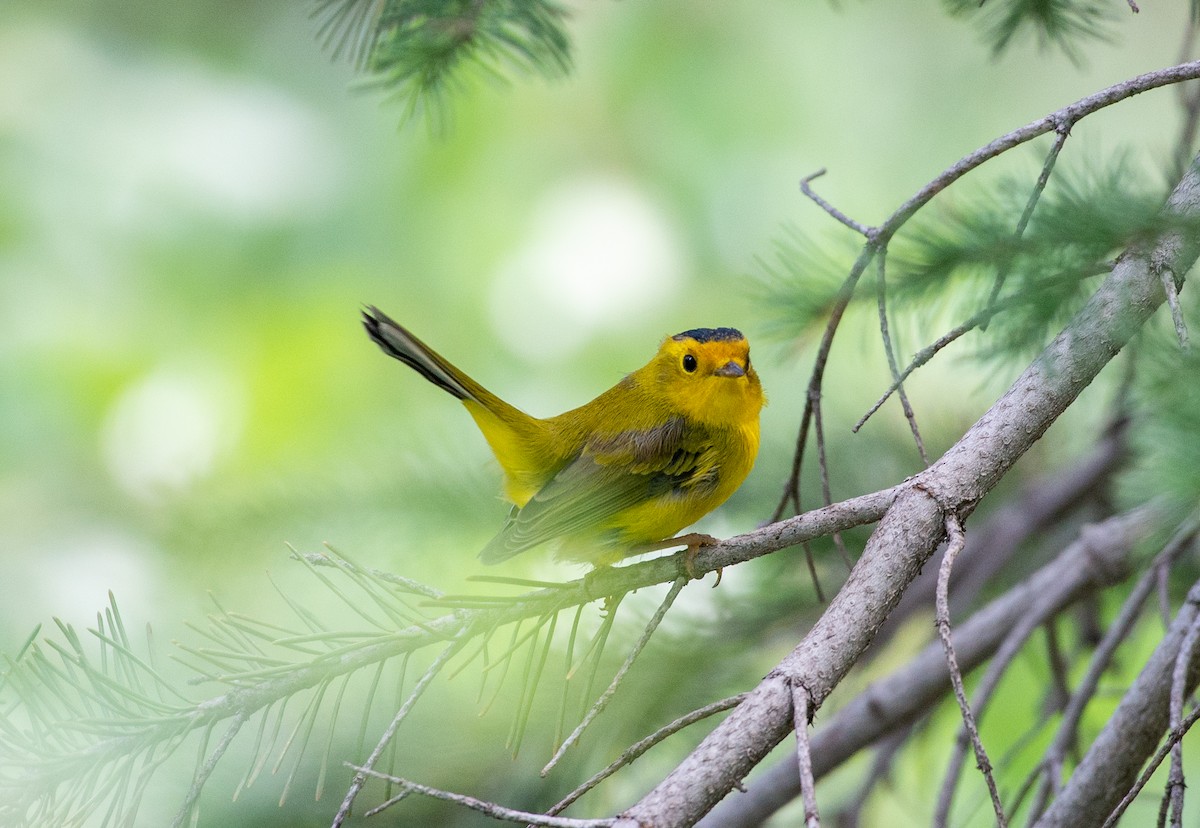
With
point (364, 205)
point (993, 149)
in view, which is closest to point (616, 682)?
point (993, 149)

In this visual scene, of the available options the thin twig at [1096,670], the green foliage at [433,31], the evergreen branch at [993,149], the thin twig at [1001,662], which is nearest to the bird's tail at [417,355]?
the green foliage at [433,31]

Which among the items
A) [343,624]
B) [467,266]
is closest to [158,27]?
[467,266]

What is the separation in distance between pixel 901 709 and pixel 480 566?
100cm

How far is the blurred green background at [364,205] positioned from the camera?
449 centimetres

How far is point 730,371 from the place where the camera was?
2537 mm

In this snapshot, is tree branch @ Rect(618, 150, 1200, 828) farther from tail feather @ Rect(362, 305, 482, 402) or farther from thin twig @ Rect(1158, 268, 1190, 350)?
tail feather @ Rect(362, 305, 482, 402)

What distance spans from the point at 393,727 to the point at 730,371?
144cm

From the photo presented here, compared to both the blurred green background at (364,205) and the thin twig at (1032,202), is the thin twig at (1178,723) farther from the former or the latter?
the blurred green background at (364,205)

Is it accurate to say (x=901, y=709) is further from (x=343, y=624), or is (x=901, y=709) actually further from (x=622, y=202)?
(x=622, y=202)

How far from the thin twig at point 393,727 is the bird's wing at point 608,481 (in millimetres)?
766

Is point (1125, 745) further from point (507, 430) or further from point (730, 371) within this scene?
point (507, 430)

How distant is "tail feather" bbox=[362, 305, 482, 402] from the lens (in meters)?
2.12

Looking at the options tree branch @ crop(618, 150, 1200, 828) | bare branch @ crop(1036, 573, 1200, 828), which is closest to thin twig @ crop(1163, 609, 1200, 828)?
bare branch @ crop(1036, 573, 1200, 828)

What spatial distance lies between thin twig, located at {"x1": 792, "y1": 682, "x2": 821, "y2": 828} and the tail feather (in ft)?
3.73
